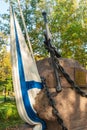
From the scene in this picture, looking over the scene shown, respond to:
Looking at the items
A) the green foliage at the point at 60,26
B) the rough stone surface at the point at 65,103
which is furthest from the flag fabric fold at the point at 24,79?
the green foliage at the point at 60,26

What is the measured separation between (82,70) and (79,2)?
11836 millimetres

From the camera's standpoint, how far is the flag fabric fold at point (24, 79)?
3.38 meters

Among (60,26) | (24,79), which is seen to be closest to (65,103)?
(24,79)

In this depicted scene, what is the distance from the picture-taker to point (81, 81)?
13.0 ft

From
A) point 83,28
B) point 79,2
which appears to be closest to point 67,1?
point 79,2

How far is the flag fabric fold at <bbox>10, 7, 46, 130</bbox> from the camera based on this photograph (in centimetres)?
338

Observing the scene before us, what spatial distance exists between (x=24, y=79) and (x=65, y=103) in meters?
0.71

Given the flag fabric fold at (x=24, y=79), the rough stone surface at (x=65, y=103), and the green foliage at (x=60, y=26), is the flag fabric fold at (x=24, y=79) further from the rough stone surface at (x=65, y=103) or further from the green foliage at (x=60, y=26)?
the green foliage at (x=60, y=26)

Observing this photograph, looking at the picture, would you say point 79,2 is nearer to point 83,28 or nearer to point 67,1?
point 67,1

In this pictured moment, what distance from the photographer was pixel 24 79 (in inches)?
136

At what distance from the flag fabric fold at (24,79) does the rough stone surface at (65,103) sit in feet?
0.37

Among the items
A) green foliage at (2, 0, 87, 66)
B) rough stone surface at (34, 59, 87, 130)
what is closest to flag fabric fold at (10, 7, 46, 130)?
rough stone surface at (34, 59, 87, 130)

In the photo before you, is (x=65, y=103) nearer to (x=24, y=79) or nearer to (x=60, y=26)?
(x=24, y=79)

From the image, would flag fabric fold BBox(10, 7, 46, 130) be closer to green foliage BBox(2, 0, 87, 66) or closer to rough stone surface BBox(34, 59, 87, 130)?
rough stone surface BBox(34, 59, 87, 130)
